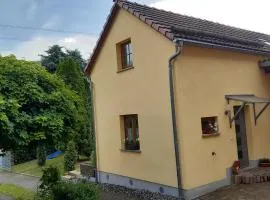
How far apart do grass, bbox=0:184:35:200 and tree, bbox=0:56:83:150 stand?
3.37 m

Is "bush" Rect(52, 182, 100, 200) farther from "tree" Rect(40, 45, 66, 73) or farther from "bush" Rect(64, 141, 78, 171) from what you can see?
"tree" Rect(40, 45, 66, 73)

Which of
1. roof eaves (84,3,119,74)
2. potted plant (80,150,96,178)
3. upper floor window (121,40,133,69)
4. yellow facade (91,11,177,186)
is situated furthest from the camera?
potted plant (80,150,96,178)

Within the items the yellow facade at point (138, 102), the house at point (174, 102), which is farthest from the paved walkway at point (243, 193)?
the yellow facade at point (138, 102)

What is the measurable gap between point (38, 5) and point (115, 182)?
1067 centimetres

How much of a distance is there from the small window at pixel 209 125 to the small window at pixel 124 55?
4.02m

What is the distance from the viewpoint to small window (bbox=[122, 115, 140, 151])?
523 inches

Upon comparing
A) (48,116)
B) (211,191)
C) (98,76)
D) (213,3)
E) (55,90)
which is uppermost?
(213,3)

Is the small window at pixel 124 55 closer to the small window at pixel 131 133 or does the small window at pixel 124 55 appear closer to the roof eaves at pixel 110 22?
the roof eaves at pixel 110 22

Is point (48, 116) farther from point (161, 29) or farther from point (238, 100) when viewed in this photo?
point (238, 100)

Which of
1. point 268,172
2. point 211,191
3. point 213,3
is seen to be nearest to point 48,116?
point 211,191

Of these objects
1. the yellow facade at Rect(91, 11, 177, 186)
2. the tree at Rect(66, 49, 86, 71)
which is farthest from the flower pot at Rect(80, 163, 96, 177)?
the tree at Rect(66, 49, 86, 71)

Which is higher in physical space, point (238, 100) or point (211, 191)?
point (238, 100)

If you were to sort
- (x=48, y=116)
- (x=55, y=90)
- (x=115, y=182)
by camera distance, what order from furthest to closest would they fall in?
(x=115, y=182), (x=55, y=90), (x=48, y=116)

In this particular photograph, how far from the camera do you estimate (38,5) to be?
17562mm
